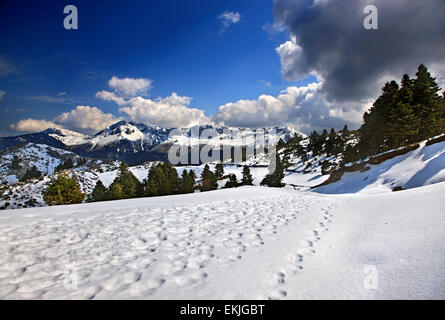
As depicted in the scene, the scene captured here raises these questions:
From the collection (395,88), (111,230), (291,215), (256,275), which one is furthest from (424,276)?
(395,88)

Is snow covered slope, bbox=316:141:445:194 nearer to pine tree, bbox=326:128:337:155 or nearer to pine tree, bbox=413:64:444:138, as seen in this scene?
pine tree, bbox=413:64:444:138

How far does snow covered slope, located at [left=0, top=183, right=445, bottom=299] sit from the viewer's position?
3.11 m

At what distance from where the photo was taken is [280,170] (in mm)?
63250

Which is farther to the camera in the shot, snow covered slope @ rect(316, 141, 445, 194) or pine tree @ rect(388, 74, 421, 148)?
pine tree @ rect(388, 74, 421, 148)

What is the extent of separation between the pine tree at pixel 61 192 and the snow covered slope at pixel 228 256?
37924mm

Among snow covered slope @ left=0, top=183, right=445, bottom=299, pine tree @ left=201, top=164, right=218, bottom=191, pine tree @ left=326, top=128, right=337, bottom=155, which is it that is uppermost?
pine tree @ left=326, top=128, right=337, bottom=155

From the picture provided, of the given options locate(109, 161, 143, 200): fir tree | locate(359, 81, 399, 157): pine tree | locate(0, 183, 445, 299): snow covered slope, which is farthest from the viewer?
locate(109, 161, 143, 200): fir tree

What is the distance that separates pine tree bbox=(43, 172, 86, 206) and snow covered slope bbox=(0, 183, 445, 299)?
37924 mm

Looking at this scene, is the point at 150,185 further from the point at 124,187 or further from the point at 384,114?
the point at 384,114

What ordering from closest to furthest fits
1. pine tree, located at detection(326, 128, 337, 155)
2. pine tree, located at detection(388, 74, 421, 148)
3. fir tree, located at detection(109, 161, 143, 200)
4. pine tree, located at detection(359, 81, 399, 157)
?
pine tree, located at detection(388, 74, 421, 148) → pine tree, located at detection(359, 81, 399, 157) → fir tree, located at detection(109, 161, 143, 200) → pine tree, located at detection(326, 128, 337, 155)

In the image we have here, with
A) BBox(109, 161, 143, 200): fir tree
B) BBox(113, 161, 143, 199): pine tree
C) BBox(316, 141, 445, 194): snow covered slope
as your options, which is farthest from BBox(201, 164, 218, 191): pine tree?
BBox(316, 141, 445, 194): snow covered slope
